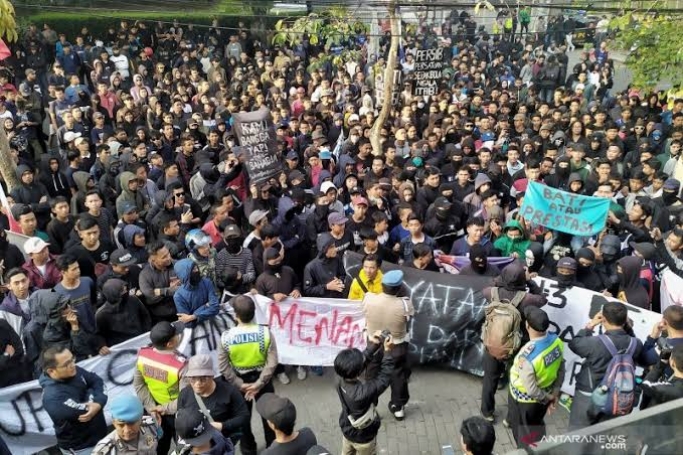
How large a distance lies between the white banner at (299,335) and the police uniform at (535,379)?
0.99 metres

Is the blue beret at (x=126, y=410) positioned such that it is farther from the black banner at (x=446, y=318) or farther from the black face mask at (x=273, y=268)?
the black banner at (x=446, y=318)

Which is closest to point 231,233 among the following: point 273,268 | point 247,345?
point 273,268

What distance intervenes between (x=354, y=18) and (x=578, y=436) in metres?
12.4

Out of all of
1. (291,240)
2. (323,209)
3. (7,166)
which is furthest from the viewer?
(7,166)

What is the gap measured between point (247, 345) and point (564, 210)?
4.20 metres

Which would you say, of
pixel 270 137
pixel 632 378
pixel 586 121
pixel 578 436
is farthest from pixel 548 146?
pixel 578 436

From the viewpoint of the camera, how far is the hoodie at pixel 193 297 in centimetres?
584

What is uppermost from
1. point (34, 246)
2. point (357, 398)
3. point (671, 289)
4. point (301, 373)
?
point (34, 246)

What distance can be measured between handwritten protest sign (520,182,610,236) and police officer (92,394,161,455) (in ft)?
16.5

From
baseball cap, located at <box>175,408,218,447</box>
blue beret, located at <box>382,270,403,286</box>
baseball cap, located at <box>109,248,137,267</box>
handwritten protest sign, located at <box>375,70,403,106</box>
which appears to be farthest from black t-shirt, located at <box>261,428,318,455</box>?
handwritten protest sign, located at <box>375,70,403,106</box>

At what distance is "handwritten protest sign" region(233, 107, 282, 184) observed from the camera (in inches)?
342

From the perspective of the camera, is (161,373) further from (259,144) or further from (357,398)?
(259,144)

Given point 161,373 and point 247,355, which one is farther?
point 247,355

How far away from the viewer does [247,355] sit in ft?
16.8
